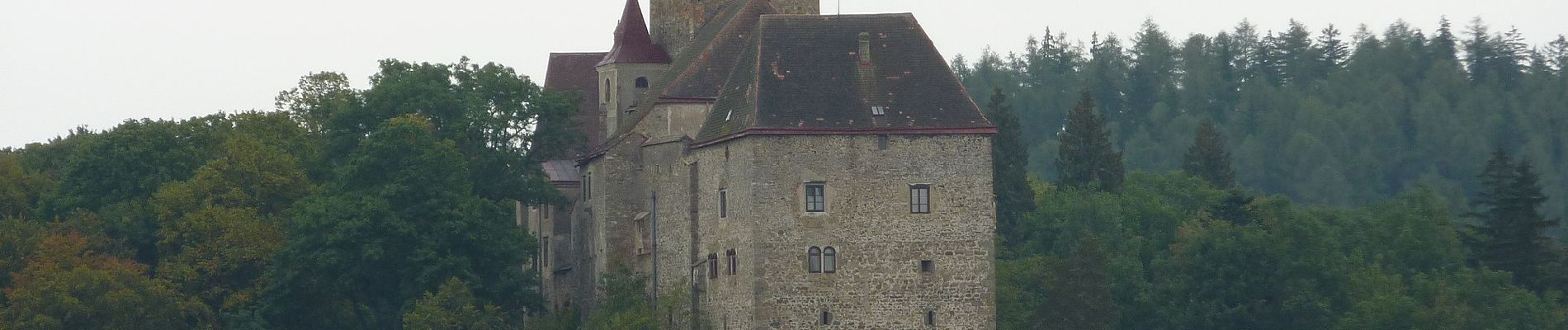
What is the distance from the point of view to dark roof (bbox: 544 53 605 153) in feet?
291

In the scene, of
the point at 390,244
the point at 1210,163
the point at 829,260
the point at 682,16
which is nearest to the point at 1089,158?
the point at 1210,163

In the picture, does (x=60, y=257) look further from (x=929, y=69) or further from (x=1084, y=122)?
(x=1084, y=122)

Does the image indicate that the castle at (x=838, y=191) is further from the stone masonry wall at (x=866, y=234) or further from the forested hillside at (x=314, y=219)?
the forested hillside at (x=314, y=219)

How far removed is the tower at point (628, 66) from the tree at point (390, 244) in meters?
6.62

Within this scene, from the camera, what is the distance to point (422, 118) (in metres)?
80.2

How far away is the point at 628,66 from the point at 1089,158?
128 ft

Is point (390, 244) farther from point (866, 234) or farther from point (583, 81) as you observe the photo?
point (583, 81)

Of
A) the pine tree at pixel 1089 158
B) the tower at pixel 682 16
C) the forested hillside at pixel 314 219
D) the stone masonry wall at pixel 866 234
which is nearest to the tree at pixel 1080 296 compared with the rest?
the tower at pixel 682 16

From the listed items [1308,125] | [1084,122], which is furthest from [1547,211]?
[1084,122]

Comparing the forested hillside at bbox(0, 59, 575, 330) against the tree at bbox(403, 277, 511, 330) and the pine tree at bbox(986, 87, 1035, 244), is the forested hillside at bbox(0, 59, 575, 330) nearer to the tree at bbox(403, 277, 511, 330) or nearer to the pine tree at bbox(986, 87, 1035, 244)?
the tree at bbox(403, 277, 511, 330)

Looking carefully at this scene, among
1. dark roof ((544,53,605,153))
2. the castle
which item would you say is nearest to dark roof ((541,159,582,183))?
dark roof ((544,53,605,153))

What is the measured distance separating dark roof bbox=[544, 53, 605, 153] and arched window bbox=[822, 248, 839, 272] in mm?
19362

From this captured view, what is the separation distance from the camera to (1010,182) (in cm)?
11038

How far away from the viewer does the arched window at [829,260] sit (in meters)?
69.2
